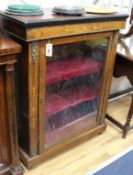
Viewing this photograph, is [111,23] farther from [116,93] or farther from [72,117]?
[116,93]

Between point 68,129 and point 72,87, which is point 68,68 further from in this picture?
point 68,129

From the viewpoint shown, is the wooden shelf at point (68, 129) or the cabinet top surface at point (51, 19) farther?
the wooden shelf at point (68, 129)

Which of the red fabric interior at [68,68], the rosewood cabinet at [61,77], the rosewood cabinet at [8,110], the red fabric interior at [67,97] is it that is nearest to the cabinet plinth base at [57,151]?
the rosewood cabinet at [61,77]

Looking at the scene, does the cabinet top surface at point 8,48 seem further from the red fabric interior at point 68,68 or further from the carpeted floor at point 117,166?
the carpeted floor at point 117,166

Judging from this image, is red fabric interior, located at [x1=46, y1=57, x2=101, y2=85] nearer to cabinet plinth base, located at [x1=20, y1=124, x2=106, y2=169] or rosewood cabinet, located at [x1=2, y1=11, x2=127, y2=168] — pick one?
rosewood cabinet, located at [x1=2, y1=11, x2=127, y2=168]

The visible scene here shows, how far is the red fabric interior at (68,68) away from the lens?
138 cm

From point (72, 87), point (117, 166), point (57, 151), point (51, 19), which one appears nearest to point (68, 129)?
point (57, 151)

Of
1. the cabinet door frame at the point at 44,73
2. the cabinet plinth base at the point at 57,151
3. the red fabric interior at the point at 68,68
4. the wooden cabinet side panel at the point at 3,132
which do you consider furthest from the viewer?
the cabinet plinth base at the point at 57,151

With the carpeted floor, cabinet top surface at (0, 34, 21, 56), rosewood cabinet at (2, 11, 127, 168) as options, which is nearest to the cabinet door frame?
rosewood cabinet at (2, 11, 127, 168)

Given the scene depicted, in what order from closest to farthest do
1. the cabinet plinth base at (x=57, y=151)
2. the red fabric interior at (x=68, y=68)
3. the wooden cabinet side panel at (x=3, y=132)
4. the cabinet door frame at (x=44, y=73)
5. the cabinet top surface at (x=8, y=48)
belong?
the cabinet top surface at (x=8, y=48) < the wooden cabinet side panel at (x=3, y=132) < the cabinet door frame at (x=44, y=73) < the red fabric interior at (x=68, y=68) < the cabinet plinth base at (x=57, y=151)

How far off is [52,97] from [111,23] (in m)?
0.59

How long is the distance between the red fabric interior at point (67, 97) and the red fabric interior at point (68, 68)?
14cm

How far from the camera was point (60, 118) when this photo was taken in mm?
1628

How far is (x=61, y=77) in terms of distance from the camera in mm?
1431
